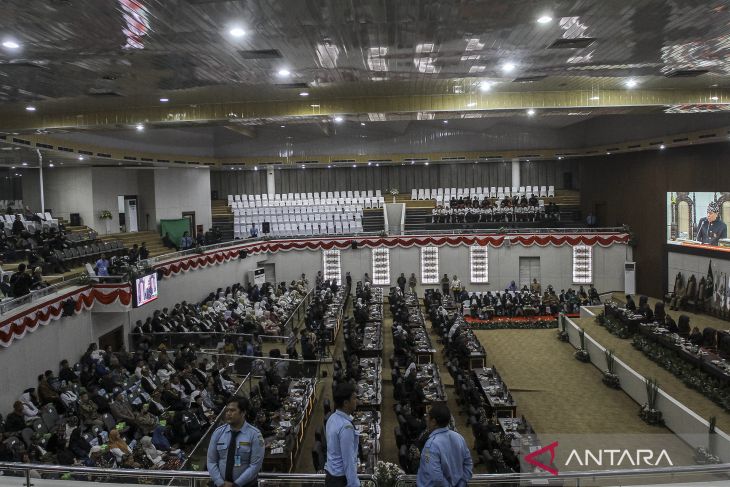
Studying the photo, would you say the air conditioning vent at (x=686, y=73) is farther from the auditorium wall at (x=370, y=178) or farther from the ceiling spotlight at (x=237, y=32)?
the auditorium wall at (x=370, y=178)

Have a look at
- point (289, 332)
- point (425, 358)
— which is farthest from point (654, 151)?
point (289, 332)

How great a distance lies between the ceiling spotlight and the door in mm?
24088

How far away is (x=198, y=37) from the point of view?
8.57 meters

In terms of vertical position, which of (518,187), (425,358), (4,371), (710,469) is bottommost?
(425,358)

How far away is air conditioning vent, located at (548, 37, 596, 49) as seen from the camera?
9367 mm

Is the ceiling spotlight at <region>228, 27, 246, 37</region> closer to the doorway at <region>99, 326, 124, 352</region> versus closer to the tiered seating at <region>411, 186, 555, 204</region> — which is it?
the doorway at <region>99, 326, 124, 352</region>

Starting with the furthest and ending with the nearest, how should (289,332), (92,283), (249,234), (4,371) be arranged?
(249,234) < (289,332) < (92,283) < (4,371)

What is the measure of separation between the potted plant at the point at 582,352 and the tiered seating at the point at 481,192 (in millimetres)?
16023

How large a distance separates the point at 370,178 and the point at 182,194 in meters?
11.8

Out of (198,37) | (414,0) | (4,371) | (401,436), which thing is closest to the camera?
(414,0)

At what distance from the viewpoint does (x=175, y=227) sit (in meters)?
30.4

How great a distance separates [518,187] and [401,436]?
90.3 feet

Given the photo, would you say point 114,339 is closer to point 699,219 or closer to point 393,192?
point 393,192

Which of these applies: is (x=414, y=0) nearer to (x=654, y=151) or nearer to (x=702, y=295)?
(x=702, y=295)
